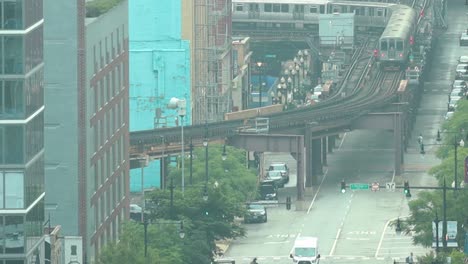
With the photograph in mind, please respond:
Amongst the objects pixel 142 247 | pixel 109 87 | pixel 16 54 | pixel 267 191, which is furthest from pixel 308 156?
pixel 16 54

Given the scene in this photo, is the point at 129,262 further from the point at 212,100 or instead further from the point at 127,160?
the point at 212,100

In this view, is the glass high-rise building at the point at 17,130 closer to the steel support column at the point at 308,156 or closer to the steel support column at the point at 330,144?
the steel support column at the point at 308,156

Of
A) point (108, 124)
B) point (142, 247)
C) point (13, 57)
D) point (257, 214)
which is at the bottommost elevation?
point (257, 214)

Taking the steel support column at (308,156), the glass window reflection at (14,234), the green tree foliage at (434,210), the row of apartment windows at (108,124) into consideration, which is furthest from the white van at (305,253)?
the glass window reflection at (14,234)

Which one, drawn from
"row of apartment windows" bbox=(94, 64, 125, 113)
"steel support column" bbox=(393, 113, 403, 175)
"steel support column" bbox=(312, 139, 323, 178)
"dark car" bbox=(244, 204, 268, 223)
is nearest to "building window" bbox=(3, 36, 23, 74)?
"row of apartment windows" bbox=(94, 64, 125, 113)

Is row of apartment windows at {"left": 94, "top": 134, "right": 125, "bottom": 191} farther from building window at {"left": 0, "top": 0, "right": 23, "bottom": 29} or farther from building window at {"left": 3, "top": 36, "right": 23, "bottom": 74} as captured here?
building window at {"left": 0, "top": 0, "right": 23, "bottom": 29}

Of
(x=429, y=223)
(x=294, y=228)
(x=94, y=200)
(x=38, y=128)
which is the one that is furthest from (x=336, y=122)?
(x=38, y=128)

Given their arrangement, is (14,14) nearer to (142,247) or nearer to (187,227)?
(142,247)
